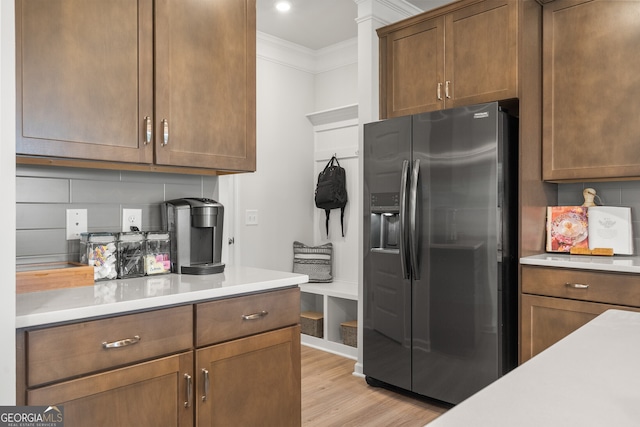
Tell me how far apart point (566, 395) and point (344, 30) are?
12.2 feet

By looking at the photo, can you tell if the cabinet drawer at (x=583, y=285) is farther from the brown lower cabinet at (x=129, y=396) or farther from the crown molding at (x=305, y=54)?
the crown molding at (x=305, y=54)

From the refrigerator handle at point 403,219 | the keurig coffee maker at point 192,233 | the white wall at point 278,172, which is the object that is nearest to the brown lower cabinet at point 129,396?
the keurig coffee maker at point 192,233

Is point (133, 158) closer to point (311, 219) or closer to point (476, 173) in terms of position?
point (476, 173)

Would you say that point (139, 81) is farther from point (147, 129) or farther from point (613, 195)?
point (613, 195)

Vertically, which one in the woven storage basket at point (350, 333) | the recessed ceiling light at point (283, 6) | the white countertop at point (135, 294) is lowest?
the woven storage basket at point (350, 333)

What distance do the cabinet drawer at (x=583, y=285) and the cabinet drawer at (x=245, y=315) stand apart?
1324 mm

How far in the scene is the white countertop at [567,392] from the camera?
571 mm

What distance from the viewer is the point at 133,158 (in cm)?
184

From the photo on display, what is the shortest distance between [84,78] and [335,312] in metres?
2.69

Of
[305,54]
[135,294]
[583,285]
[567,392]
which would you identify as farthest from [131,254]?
[305,54]

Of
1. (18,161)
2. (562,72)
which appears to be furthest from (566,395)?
(562,72)

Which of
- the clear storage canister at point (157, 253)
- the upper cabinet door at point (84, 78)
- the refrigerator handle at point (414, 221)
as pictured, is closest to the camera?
the upper cabinet door at point (84, 78)

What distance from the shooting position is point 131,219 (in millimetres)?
2098

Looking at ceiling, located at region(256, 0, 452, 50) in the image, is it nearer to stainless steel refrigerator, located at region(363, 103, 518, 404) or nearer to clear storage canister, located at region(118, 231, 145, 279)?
stainless steel refrigerator, located at region(363, 103, 518, 404)
